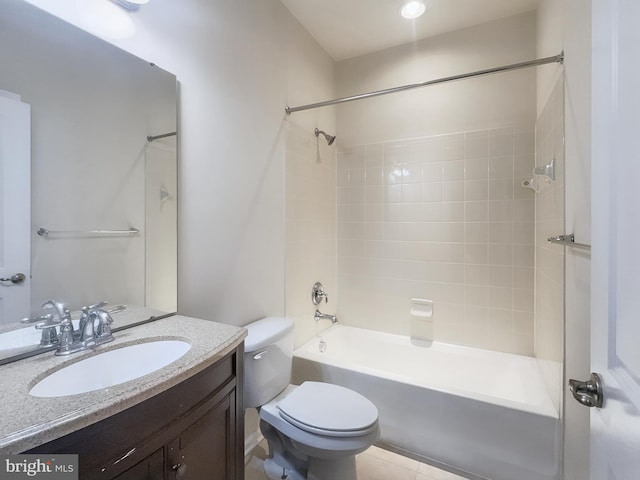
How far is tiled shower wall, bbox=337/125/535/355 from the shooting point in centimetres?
207

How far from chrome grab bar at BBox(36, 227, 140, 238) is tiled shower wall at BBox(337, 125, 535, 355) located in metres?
1.79

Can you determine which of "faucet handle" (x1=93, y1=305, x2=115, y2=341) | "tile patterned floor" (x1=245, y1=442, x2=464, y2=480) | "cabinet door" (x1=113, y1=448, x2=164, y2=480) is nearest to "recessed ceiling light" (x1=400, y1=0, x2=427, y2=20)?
"faucet handle" (x1=93, y1=305, x2=115, y2=341)

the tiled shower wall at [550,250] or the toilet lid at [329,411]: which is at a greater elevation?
the tiled shower wall at [550,250]

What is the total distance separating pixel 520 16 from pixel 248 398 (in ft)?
9.73

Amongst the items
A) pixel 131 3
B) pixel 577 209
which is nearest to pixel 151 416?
pixel 131 3

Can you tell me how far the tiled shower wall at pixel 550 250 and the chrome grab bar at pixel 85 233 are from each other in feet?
6.35

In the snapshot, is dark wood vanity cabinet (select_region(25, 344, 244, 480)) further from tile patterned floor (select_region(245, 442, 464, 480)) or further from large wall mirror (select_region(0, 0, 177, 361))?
tile patterned floor (select_region(245, 442, 464, 480))

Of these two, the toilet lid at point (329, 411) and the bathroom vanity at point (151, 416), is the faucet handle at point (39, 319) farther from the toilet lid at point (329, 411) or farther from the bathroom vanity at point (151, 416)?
the toilet lid at point (329, 411)

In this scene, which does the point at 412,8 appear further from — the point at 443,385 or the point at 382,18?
the point at 443,385

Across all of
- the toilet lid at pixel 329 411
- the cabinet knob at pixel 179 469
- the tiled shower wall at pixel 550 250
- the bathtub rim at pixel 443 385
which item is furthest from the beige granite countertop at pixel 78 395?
the tiled shower wall at pixel 550 250

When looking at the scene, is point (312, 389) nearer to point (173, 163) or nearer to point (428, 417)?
point (428, 417)

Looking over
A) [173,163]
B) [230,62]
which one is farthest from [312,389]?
[230,62]

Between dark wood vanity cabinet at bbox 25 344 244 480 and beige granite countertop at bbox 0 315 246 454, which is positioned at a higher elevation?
beige granite countertop at bbox 0 315 246 454

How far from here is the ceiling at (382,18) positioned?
1.93 m
